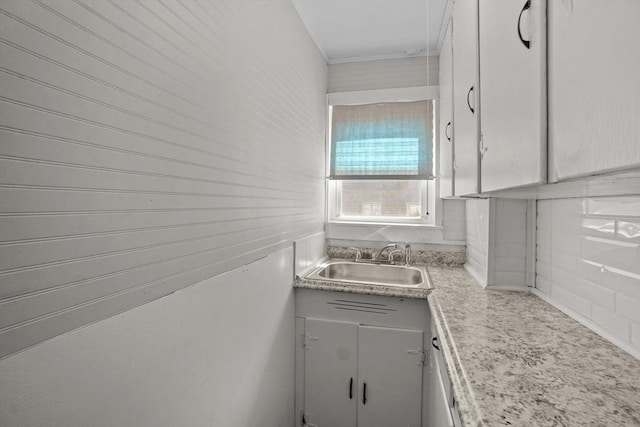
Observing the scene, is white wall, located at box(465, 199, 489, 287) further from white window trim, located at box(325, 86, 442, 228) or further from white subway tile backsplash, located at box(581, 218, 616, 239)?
white subway tile backsplash, located at box(581, 218, 616, 239)

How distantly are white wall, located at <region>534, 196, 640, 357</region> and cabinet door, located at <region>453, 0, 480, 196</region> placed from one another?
15.8 inches

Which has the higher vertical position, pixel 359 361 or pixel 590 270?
pixel 590 270

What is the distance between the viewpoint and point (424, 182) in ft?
8.32

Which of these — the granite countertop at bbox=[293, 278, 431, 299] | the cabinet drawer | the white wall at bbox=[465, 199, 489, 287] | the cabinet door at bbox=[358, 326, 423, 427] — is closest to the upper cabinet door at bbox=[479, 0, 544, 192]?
the white wall at bbox=[465, 199, 489, 287]

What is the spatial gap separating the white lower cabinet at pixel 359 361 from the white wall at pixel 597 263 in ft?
2.29

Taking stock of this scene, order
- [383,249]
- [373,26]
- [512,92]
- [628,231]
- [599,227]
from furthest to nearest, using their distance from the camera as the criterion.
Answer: [383,249] < [373,26] < [599,227] < [628,231] < [512,92]

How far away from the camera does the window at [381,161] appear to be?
98.7 inches

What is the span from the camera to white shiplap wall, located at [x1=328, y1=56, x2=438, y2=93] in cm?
250

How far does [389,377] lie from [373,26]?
2324 mm

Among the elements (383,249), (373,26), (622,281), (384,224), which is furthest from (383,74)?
(622,281)

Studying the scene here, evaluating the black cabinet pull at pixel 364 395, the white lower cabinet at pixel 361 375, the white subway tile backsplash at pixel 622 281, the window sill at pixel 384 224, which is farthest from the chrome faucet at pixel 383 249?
the white subway tile backsplash at pixel 622 281

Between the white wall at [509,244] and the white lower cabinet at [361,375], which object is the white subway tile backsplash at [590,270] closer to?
the white wall at [509,244]

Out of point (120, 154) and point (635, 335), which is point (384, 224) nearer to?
point (635, 335)

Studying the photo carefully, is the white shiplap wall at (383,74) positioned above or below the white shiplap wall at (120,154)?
above
